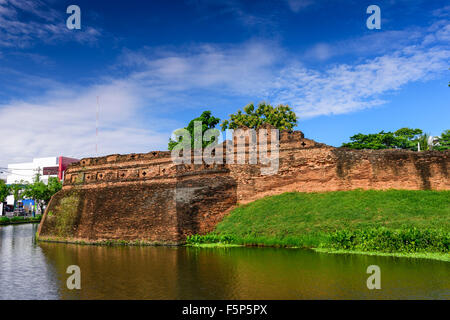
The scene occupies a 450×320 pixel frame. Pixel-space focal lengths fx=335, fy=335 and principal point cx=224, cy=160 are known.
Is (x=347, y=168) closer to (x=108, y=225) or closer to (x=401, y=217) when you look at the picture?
(x=401, y=217)

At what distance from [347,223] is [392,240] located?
2344mm

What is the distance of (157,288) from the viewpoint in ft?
26.1

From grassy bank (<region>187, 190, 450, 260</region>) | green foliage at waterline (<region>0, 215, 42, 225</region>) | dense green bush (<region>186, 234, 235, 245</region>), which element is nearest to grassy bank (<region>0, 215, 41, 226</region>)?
green foliage at waterline (<region>0, 215, 42, 225</region>)

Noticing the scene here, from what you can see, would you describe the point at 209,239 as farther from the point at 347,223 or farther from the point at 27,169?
the point at 27,169

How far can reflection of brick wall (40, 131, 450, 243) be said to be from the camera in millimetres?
16406

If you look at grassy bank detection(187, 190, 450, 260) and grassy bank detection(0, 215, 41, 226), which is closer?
grassy bank detection(187, 190, 450, 260)

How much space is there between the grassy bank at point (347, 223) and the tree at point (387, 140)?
68.2 ft

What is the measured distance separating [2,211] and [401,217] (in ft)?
188

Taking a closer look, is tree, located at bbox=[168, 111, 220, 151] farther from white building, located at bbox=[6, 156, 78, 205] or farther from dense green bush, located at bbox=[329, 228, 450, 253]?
white building, located at bbox=[6, 156, 78, 205]

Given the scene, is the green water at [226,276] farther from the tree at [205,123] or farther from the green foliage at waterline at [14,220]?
the green foliage at waterline at [14,220]

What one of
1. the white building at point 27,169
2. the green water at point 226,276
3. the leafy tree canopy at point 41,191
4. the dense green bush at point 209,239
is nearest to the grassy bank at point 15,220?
the leafy tree canopy at point 41,191

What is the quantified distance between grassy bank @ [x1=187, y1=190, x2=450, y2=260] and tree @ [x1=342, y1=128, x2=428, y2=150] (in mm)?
20773

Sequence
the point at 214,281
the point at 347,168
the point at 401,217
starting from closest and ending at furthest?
1. the point at 214,281
2. the point at 401,217
3. the point at 347,168
